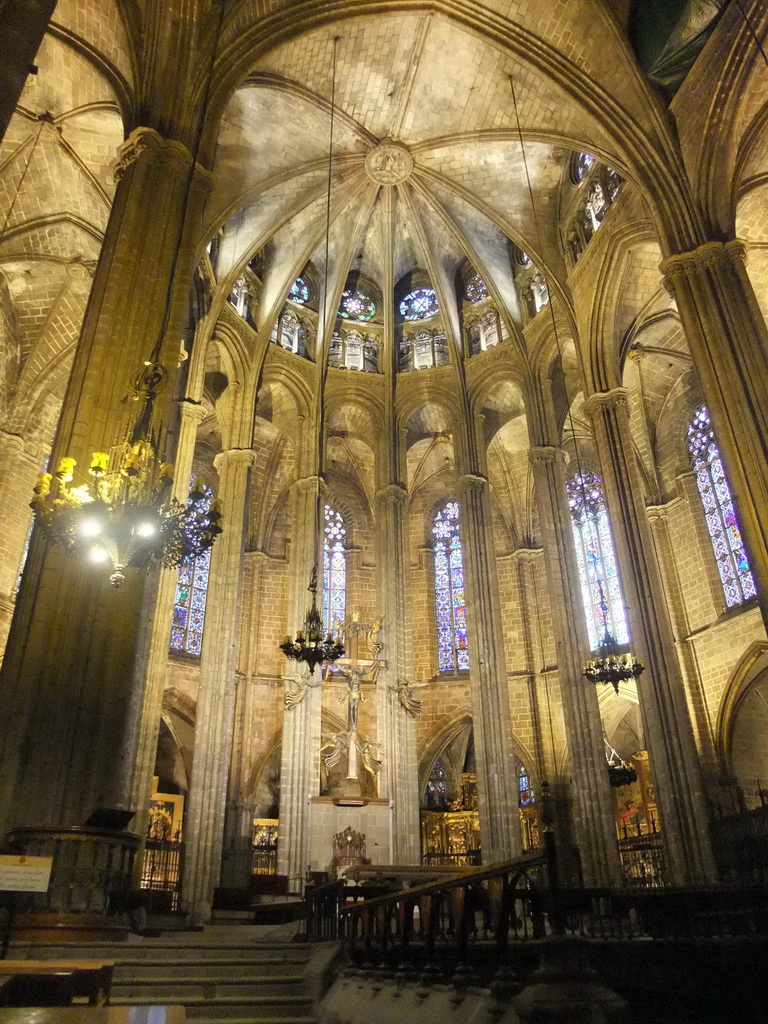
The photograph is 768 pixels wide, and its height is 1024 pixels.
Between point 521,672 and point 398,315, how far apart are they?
11.0 meters

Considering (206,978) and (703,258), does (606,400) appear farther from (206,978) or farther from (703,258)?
(206,978)

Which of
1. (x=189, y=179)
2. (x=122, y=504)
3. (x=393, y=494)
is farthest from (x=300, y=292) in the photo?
(x=122, y=504)

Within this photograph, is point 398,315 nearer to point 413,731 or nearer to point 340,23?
point 340,23

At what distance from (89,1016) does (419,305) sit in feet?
71.1

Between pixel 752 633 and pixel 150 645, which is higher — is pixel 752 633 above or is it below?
above

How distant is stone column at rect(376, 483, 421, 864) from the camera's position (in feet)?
53.4

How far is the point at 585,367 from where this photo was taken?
1794 centimetres

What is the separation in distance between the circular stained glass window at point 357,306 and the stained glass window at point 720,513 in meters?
9.67

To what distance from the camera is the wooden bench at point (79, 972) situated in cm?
448

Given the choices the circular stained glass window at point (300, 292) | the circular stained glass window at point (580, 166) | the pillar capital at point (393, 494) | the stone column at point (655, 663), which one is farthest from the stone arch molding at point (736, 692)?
the circular stained glass window at point (300, 292)

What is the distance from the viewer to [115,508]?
8.02 meters

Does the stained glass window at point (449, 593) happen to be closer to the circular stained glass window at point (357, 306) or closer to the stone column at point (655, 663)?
the circular stained glass window at point (357, 306)

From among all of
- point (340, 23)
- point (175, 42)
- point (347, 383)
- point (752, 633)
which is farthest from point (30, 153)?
point (752, 633)

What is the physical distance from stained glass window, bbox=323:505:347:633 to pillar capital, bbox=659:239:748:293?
13.4 metres
